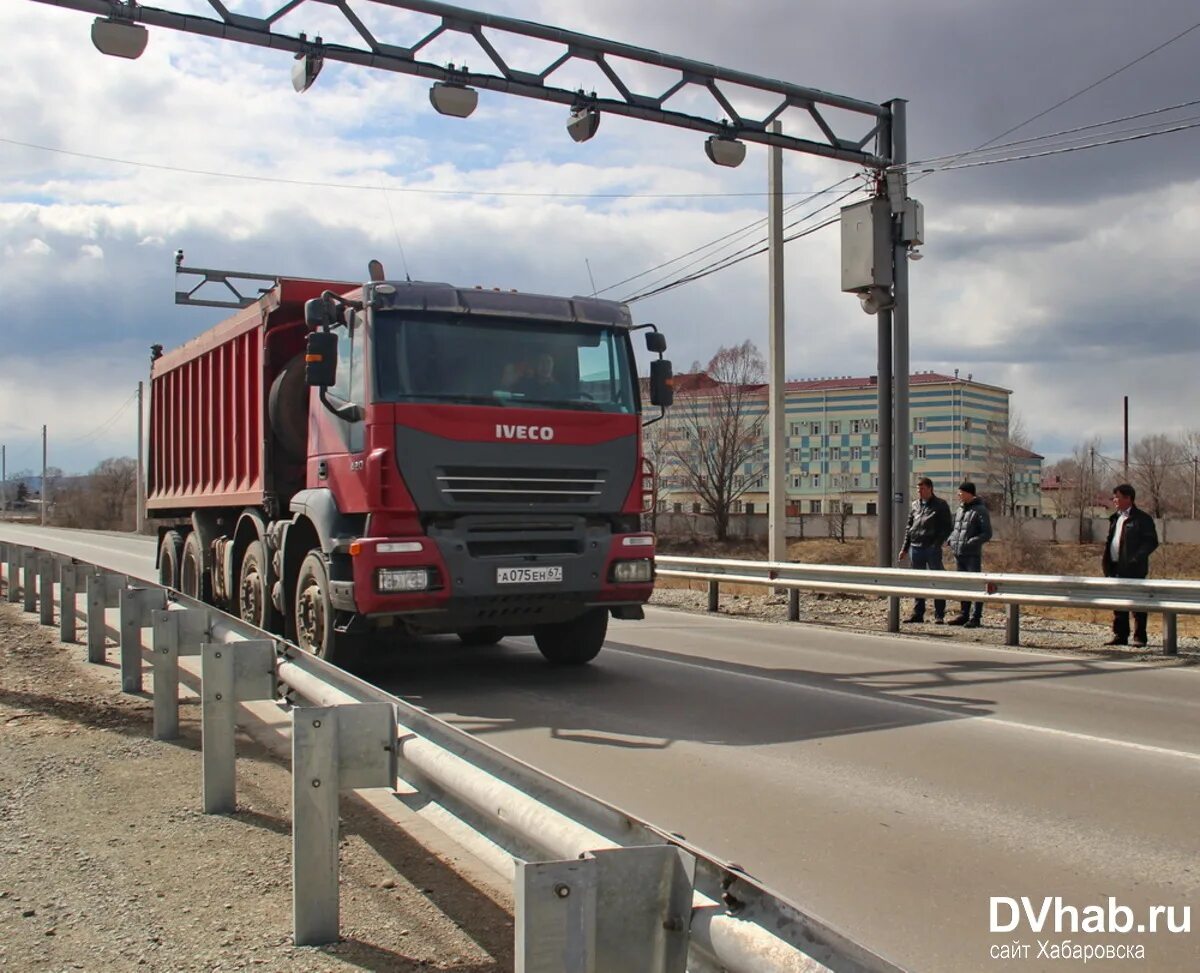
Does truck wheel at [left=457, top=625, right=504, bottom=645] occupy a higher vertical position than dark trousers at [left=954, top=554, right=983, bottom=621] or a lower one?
lower

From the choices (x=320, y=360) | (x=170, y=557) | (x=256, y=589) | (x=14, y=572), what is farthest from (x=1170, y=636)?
(x=14, y=572)

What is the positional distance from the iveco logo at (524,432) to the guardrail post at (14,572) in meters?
9.84

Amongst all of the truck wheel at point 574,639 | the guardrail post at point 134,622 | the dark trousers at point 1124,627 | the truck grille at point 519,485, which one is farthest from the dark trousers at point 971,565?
the guardrail post at point 134,622

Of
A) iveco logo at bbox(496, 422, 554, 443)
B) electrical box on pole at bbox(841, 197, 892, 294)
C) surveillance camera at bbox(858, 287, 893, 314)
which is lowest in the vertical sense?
iveco logo at bbox(496, 422, 554, 443)

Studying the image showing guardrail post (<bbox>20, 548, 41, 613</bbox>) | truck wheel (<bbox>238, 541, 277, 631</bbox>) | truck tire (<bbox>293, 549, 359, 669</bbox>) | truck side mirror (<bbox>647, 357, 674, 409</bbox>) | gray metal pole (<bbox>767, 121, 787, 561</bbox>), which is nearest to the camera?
truck tire (<bbox>293, 549, 359, 669</bbox>)

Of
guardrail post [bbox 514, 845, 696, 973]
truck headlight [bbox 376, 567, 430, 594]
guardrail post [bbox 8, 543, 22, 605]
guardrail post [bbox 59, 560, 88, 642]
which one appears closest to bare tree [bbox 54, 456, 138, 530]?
guardrail post [bbox 8, 543, 22, 605]

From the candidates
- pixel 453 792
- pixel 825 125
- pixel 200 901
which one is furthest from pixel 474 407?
pixel 825 125

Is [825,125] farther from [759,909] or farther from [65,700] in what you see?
[759,909]

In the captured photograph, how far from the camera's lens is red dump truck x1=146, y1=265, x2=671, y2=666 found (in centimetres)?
805

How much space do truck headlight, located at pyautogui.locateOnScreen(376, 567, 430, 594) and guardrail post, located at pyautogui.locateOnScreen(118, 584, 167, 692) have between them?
1447 mm

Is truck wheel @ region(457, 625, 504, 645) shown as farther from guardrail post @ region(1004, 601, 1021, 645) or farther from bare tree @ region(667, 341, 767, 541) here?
bare tree @ region(667, 341, 767, 541)

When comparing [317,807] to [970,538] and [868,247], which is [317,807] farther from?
[868,247]

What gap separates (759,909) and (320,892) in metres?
2.04

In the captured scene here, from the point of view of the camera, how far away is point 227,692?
5184mm
